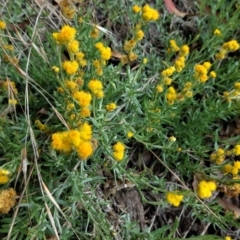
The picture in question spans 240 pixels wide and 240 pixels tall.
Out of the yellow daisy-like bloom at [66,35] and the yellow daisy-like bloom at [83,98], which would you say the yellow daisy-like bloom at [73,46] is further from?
the yellow daisy-like bloom at [83,98]

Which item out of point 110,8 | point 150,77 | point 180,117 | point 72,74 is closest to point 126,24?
point 110,8

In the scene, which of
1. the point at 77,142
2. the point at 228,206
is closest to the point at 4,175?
the point at 77,142

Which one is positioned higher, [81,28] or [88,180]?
[81,28]

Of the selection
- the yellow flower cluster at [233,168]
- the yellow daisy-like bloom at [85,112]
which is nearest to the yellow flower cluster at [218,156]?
the yellow flower cluster at [233,168]

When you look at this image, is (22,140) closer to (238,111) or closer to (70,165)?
(70,165)

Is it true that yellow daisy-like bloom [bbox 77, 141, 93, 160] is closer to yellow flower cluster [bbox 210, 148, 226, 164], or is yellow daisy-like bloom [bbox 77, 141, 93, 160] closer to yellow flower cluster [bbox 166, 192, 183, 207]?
yellow flower cluster [bbox 166, 192, 183, 207]

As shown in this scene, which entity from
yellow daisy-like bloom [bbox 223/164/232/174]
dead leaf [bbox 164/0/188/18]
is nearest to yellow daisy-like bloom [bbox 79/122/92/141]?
yellow daisy-like bloom [bbox 223/164/232/174]
